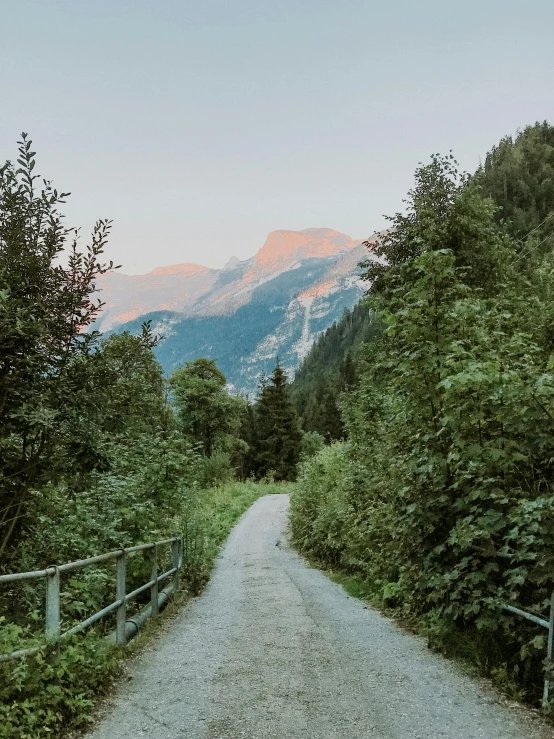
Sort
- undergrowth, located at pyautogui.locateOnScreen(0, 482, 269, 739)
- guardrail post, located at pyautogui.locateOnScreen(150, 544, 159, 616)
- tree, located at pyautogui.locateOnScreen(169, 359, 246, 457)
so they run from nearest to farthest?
undergrowth, located at pyautogui.locateOnScreen(0, 482, 269, 739) → guardrail post, located at pyautogui.locateOnScreen(150, 544, 159, 616) → tree, located at pyautogui.locateOnScreen(169, 359, 246, 457)

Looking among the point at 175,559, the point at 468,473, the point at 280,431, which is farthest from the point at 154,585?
the point at 280,431

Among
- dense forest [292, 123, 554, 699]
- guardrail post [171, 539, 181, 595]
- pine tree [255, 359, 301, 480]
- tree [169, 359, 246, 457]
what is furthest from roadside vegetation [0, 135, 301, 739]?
pine tree [255, 359, 301, 480]

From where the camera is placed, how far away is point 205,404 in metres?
53.7

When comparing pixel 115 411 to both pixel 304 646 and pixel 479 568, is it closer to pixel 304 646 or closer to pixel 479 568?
pixel 304 646

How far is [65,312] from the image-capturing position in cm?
611

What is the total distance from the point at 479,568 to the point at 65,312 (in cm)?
518

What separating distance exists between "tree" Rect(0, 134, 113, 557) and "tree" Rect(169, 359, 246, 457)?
45.1m

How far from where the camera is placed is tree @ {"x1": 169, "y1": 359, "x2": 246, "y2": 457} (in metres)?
53.1

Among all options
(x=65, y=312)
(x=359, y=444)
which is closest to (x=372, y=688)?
(x=65, y=312)

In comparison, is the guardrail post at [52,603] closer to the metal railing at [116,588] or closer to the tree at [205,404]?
the metal railing at [116,588]

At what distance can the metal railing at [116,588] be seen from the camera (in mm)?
4331

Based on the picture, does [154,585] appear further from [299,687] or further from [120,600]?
[299,687]

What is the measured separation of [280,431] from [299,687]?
55963mm

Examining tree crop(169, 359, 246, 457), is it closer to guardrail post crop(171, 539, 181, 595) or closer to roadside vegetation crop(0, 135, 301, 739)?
guardrail post crop(171, 539, 181, 595)
